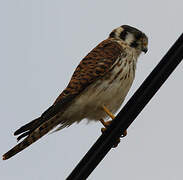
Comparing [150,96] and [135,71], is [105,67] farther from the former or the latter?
[150,96]

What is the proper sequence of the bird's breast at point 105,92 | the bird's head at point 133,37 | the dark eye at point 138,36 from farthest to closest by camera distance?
the dark eye at point 138,36 < the bird's head at point 133,37 < the bird's breast at point 105,92

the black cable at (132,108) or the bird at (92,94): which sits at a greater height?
the bird at (92,94)

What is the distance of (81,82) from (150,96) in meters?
2.62

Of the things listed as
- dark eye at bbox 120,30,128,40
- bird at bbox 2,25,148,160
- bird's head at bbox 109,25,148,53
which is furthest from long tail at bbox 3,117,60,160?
A: dark eye at bbox 120,30,128,40

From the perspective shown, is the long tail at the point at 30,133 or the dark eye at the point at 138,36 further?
the dark eye at the point at 138,36

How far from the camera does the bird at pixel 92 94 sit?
212 inches

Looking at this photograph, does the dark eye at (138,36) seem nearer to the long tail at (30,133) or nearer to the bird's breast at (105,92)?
the bird's breast at (105,92)

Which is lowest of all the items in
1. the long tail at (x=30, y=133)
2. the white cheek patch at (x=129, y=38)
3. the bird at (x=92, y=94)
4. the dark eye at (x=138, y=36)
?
the long tail at (x=30, y=133)

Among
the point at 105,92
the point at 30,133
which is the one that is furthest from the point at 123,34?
the point at 30,133

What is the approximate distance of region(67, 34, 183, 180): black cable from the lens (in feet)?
10.3

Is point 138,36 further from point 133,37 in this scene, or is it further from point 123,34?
point 123,34

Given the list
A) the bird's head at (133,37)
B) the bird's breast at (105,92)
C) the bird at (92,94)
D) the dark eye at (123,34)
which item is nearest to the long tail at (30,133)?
the bird at (92,94)

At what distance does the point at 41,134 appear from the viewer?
5.43 m

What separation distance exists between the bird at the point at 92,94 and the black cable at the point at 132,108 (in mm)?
1881
